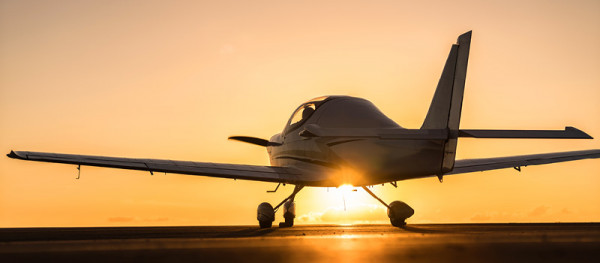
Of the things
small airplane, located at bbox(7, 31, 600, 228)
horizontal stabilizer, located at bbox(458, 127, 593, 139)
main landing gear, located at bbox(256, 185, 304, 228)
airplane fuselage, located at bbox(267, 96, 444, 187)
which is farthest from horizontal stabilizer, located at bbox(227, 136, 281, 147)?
horizontal stabilizer, located at bbox(458, 127, 593, 139)

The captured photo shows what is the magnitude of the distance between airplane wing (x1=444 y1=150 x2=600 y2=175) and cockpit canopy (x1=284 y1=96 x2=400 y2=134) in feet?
13.0

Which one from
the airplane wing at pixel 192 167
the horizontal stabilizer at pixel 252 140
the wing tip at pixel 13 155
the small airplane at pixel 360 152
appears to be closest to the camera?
the small airplane at pixel 360 152

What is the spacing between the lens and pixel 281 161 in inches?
770

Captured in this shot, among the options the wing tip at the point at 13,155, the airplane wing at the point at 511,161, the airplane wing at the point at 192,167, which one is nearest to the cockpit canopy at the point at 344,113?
the airplane wing at the point at 192,167

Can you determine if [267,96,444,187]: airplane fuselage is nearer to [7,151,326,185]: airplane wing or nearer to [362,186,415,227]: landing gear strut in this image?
[7,151,326,185]: airplane wing

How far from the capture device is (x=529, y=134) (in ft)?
39.7

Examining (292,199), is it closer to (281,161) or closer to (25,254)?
(281,161)

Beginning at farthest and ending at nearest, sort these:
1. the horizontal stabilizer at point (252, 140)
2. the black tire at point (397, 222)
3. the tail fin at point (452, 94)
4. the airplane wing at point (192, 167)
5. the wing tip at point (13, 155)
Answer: the horizontal stabilizer at point (252, 140) → the black tire at point (397, 222) → the airplane wing at point (192, 167) → the wing tip at point (13, 155) → the tail fin at point (452, 94)

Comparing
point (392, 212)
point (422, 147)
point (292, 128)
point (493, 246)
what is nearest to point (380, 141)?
point (422, 147)

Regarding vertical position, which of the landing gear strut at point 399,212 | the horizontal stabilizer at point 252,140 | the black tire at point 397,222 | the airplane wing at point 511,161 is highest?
the horizontal stabilizer at point 252,140

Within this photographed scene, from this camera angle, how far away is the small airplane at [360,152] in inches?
519

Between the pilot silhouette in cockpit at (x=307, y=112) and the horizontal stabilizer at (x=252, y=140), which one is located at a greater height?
the pilot silhouette in cockpit at (x=307, y=112)

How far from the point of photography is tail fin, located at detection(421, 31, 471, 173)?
1301 centimetres

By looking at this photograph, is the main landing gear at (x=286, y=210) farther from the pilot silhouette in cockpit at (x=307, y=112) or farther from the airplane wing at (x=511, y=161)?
the airplane wing at (x=511, y=161)
